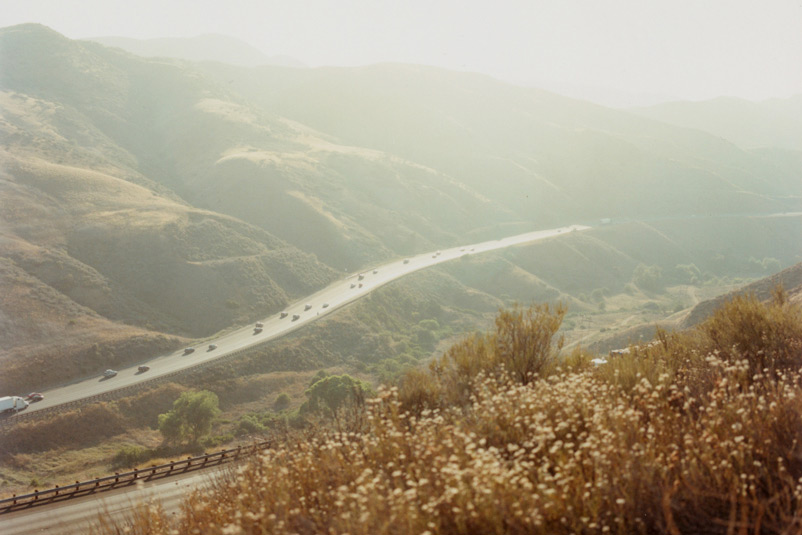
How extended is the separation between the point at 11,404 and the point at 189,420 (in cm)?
1460

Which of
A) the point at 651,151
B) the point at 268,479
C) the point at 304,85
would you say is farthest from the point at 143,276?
the point at 651,151

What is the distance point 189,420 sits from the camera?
136 ft

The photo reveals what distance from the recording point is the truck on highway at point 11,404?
43.8 m

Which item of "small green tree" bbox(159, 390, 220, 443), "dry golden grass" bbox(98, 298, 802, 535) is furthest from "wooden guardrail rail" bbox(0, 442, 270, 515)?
"small green tree" bbox(159, 390, 220, 443)

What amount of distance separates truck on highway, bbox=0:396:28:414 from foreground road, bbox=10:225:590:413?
2.14ft

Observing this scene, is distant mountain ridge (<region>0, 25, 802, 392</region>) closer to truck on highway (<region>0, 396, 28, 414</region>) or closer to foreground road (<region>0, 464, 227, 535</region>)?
truck on highway (<region>0, 396, 28, 414</region>)

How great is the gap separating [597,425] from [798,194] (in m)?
197

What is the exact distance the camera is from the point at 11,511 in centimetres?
1903

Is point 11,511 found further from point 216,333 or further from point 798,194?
point 798,194

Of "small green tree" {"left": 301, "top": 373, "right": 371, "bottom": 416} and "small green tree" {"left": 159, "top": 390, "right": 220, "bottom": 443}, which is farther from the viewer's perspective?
"small green tree" {"left": 301, "top": 373, "right": 371, "bottom": 416}

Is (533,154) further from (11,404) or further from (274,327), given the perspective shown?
(11,404)

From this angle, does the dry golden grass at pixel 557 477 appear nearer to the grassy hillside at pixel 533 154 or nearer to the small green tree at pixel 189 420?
the small green tree at pixel 189 420

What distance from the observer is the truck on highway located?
4378 centimetres

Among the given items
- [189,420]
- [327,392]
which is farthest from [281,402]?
[189,420]
